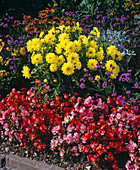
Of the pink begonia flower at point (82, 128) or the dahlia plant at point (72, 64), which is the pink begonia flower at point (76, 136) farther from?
the dahlia plant at point (72, 64)

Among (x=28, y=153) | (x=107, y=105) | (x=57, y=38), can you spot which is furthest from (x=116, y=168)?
(x=57, y=38)

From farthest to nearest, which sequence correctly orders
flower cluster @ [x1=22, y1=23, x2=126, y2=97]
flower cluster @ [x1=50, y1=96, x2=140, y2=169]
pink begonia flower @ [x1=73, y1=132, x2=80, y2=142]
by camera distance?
flower cluster @ [x1=22, y1=23, x2=126, y2=97]
pink begonia flower @ [x1=73, y1=132, x2=80, y2=142]
flower cluster @ [x1=50, y1=96, x2=140, y2=169]

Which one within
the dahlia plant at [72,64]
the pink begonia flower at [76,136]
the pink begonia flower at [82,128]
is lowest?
the pink begonia flower at [76,136]

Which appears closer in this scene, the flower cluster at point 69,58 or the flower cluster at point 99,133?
the flower cluster at point 99,133

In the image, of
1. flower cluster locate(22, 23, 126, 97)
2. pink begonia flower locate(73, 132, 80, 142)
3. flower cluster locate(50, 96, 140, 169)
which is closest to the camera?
flower cluster locate(50, 96, 140, 169)

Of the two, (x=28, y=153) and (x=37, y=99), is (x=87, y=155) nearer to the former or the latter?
(x=28, y=153)

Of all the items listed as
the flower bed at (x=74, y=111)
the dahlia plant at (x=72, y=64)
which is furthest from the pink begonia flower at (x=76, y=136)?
the dahlia plant at (x=72, y=64)

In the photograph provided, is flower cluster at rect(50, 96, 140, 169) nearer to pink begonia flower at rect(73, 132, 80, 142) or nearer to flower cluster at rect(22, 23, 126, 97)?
pink begonia flower at rect(73, 132, 80, 142)

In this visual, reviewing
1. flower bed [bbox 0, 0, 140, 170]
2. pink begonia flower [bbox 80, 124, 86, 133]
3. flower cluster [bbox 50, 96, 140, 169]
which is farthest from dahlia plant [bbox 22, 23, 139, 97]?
pink begonia flower [bbox 80, 124, 86, 133]

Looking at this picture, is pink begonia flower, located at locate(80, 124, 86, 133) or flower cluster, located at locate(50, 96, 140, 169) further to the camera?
pink begonia flower, located at locate(80, 124, 86, 133)

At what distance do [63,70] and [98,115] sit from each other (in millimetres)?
704

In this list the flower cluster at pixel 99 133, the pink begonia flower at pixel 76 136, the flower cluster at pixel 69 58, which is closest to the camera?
the flower cluster at pixel 99 133

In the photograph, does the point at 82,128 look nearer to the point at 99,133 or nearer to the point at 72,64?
the point at 99,133

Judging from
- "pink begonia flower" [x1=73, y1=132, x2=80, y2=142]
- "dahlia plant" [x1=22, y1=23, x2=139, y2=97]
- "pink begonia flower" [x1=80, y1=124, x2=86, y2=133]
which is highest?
"dahlia plant" [x1=22, y1=23, x2=139, y2=97]
